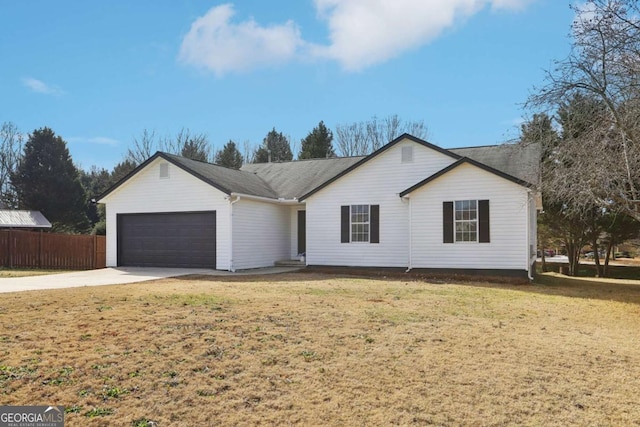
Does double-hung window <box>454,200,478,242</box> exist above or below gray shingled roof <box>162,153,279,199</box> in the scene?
below

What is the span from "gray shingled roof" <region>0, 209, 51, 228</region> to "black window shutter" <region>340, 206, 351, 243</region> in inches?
954

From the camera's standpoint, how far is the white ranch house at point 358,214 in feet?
51.2

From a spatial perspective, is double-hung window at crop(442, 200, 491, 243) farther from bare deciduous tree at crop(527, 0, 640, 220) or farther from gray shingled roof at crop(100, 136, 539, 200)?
bare deciduous tree at crop(527, 0, 640, 220)

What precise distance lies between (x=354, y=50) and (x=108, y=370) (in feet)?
60.0

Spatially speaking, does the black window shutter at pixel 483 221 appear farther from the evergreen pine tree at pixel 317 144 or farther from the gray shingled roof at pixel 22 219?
the gray shingled roof at pixel 22 219

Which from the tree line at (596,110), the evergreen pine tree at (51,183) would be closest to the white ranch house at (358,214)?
the tree line at (596,110)

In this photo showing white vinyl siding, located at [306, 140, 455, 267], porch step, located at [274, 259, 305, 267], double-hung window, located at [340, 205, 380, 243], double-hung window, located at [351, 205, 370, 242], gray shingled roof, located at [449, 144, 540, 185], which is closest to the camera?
gray shingled roof, located at [449, 144, 540, 185]

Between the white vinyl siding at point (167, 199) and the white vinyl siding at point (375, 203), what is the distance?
344cm

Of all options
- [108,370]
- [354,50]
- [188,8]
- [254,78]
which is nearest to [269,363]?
[108,370]

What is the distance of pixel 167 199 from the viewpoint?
731 inches

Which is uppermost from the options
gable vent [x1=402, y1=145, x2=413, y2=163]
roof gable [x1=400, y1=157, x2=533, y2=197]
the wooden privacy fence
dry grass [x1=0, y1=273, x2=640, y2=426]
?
gable vent [x1=402, y1=145, x2=413, y2=163]

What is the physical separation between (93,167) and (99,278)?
4817 centimetres

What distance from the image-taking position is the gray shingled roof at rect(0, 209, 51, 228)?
30.7m

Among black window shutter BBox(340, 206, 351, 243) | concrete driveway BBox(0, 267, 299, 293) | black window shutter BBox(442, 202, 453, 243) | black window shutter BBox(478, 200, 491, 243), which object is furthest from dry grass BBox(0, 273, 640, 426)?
black window shutter BBox(340, 206, 351, 243)
